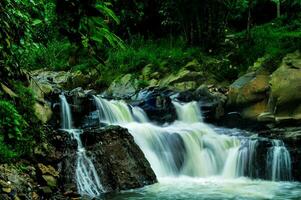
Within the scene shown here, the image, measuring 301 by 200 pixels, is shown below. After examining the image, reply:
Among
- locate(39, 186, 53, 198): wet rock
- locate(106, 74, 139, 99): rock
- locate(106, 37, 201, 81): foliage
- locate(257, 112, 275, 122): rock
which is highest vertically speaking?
locate(106, 37, 201, 81): foliage

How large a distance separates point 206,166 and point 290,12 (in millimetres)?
13723

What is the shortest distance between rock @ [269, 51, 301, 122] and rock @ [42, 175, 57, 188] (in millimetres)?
7335

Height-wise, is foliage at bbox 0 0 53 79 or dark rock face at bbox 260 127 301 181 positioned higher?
foliage at bbox 0 0 53 79

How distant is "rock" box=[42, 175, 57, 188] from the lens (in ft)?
26.5

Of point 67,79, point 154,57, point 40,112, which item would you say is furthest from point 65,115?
point 154,57

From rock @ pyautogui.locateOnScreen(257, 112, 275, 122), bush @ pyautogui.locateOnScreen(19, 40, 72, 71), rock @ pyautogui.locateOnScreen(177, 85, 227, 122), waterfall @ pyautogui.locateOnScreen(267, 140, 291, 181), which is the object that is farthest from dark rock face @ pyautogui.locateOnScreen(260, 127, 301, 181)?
bush @ pyautogui.locateOnScreen(19, 40, 72, 71)

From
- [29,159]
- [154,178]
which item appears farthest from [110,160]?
[29,159]

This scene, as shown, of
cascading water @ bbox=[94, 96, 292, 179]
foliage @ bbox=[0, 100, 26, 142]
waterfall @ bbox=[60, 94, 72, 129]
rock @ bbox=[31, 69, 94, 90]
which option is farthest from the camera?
rock @ bbox=[31, 69, 94, 90]

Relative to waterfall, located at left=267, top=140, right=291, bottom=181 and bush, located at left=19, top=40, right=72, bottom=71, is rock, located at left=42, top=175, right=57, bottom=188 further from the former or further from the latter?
bush, located at left=19, top=40, right=72, bottom=71

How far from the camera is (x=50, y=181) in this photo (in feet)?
26.7

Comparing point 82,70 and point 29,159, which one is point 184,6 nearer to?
point 82,70

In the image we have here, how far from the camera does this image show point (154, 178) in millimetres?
9914

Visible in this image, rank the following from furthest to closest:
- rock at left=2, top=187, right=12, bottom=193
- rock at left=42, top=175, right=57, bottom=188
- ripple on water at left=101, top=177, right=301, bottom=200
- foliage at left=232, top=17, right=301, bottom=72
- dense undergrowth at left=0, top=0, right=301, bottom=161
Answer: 1. foliage at left=232, top=17, right=301, bottom=72
2. dense undergrowth at left=0, top=0, right=301, bottom=161
3. ripple on water at left=101, top=177, right=301, bottom=200
4. rock at left=42, top=175, right=57, bottom=188
5. rock at left=2, top=187, right=12, bottom=193

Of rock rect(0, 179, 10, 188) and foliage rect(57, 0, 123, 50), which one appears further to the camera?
rock rect(0, 179, 10, 188)
